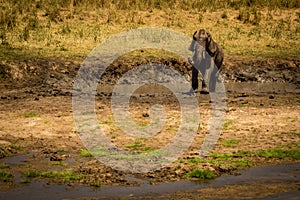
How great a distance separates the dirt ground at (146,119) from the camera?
9742 mm

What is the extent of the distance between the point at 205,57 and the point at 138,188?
24.4 ft

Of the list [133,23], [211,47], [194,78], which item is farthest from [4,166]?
[133,23]

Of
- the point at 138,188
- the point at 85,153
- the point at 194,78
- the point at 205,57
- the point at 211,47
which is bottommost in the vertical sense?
the point at 138,188

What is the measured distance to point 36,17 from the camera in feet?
69.2

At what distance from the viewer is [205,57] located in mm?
15797

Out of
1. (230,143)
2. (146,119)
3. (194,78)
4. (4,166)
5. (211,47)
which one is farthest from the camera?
(211,47)

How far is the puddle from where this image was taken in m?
8.52

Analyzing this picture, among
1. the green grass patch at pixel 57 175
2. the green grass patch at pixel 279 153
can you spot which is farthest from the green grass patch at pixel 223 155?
the green grass patch at pixel 57 175

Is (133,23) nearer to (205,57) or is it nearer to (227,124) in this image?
A: (205,57)

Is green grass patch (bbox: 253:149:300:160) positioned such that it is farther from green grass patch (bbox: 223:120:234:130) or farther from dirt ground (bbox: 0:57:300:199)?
green grass patch (bbox: 223:120:234:130)

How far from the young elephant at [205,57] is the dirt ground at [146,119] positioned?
55 centimetres

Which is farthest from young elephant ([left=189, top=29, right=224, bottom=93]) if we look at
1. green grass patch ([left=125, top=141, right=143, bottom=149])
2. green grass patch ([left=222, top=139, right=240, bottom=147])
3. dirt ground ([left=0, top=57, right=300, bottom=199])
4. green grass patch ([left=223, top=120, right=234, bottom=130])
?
green grass patch ([left=125, top=141, right=143, bottom=149])

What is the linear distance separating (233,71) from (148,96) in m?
3.53

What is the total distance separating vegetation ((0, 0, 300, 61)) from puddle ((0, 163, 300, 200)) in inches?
350
